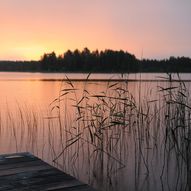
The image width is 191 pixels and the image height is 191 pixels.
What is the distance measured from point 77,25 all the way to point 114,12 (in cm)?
639

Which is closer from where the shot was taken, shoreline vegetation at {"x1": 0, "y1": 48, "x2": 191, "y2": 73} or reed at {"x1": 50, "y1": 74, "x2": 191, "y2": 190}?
reed at {"x1": 50, "y1": 74, "x2": 191, "y2": 190}

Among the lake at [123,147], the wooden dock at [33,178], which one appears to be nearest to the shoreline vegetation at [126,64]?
the lake at [123,147]

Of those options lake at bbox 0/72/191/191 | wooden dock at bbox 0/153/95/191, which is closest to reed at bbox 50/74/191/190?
lake at bbox 0/72/191/191

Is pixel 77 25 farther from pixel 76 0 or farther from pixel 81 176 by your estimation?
pixel 81 176

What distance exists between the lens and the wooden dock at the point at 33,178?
3.04 m

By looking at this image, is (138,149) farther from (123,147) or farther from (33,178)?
(33,178)

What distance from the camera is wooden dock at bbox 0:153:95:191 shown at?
9.98ft

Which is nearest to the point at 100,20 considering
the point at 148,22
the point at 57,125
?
the point at 148,22

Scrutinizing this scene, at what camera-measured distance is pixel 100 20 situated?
16172 millimetres

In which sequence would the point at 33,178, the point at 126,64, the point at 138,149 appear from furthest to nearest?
the point at 126,64, the point at 138,149, the point at 33,178

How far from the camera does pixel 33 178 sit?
328 centimetres

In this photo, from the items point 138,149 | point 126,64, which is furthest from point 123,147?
point 126,64

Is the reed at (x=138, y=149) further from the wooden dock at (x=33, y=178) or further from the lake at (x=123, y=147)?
the wooden dock at (x=33, y=178)

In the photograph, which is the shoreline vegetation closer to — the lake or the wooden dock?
the lake
